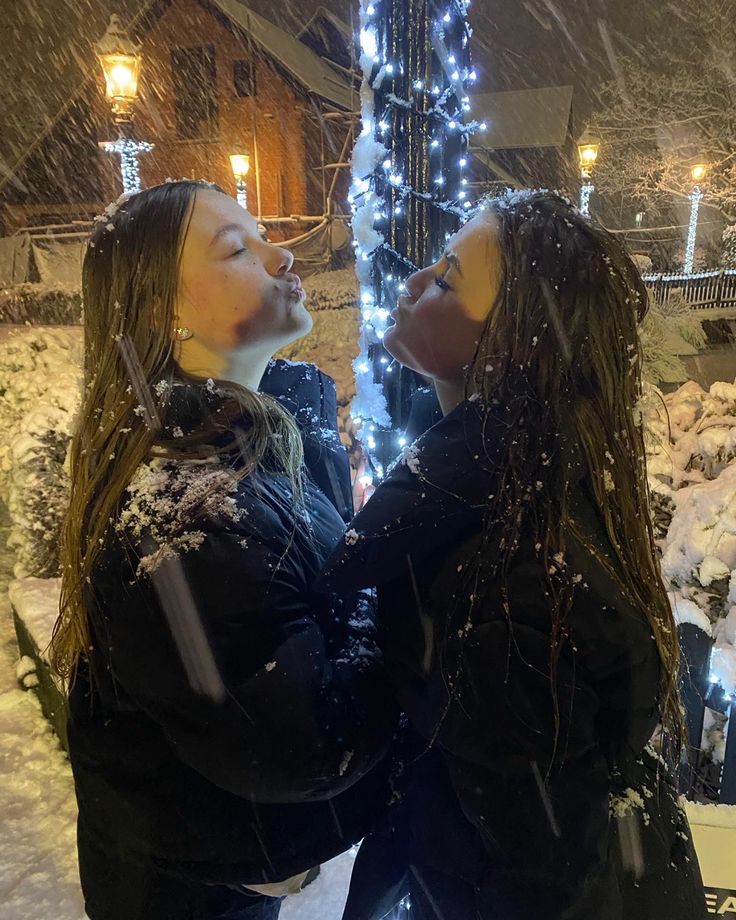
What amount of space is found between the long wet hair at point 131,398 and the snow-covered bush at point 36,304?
12.1 metres

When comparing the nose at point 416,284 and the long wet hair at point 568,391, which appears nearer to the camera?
the long wet hair at point 568,391

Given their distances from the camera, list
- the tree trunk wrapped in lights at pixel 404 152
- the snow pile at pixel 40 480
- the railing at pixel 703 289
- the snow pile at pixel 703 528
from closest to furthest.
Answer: the tree trunk wrapped in lights at pixel 404 152 → the snow pile at pixel 703 528 → the snow pile at pixel 40 480 → the railing at pixel 703 289

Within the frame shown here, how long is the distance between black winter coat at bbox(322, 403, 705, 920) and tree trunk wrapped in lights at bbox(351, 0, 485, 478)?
0.92m

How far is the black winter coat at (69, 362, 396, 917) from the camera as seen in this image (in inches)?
41.9

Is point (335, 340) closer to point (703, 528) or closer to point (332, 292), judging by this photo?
point (332, 292)

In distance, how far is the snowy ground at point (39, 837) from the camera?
256cm

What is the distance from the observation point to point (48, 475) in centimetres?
436

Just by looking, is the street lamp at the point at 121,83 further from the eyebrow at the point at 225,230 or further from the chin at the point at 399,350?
the chin at the point at 399,350

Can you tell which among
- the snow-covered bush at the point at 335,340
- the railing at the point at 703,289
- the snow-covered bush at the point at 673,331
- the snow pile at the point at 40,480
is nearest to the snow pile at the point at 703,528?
the snow-covered bush at the point at 673,331

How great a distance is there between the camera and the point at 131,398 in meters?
1.27

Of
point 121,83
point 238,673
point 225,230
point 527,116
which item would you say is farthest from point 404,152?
point 527,116

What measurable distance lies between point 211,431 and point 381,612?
19.2 inches

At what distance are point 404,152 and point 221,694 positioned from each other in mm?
1626

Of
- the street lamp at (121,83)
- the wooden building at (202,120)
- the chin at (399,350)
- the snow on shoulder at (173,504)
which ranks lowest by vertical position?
the snow on shoulder at (173,504)
